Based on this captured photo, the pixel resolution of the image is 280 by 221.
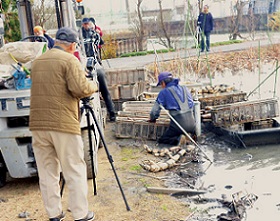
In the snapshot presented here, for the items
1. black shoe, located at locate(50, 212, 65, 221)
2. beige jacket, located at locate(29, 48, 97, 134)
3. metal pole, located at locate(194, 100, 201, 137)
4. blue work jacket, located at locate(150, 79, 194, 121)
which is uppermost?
beige jacket, located at locate(29, 48, 97, 134)

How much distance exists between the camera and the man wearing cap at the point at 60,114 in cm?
403

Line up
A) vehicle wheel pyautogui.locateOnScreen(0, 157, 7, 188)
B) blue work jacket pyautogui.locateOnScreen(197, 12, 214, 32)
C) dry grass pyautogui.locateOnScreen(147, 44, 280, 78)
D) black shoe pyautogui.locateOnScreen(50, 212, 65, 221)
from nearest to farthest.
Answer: black shoe pyautogui.locateOnScreen(50, 212, 65, 221) < vehicle wheel pyautogui.locateOnScreen(0, 157, 7, 188) < dry grass pyautogui.locateOnScreen(147, 44, 280, 78) < blue work jacket pyautogui.locateOnScreen(197, 12, 214, 32)

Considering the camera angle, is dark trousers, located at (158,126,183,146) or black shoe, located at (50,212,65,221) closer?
black shoe, located at (50,212,65,221)

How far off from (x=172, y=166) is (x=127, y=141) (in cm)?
158

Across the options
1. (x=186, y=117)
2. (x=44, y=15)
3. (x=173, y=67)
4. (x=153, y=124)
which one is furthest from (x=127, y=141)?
(x=44, y=15)

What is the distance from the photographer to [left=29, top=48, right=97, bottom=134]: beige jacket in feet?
13.2

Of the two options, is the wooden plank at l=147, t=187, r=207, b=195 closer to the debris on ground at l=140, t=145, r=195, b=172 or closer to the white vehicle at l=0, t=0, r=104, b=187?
the debris on ground at l=140, t=145, r=195, b=172

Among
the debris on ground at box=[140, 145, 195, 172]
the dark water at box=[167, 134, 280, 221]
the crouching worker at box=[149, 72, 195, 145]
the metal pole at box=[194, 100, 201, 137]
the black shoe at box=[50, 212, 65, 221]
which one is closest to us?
the black shoe at box=[50, 212, 65, 221]

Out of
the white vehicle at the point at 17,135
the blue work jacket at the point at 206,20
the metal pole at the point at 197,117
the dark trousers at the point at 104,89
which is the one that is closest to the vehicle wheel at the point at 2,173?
the white vehicle at the point at 17,135

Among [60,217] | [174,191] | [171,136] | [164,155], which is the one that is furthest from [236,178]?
[60,217]

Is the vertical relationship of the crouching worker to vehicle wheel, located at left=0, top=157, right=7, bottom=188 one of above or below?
above

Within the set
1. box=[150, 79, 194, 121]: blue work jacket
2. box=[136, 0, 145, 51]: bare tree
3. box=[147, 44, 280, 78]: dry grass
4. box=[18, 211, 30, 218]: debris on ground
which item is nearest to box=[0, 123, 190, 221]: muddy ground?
box=[18, 211, 30, 218]: debris on ground

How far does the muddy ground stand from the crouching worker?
34.2 inches

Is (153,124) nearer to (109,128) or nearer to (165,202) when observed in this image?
(109,128)
